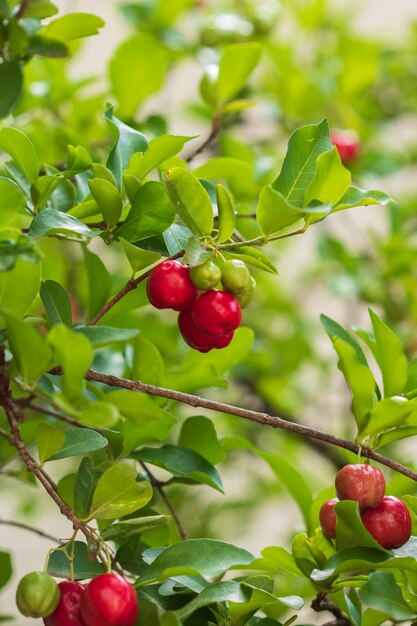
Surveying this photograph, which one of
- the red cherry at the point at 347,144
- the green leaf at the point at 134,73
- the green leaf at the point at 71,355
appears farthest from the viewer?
the red cherry at the point at 347,144

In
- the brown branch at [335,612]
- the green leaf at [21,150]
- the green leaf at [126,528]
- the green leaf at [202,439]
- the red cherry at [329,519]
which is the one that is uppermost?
the green leaf at [21,150]

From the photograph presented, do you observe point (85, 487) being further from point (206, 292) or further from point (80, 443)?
point (206, 292)

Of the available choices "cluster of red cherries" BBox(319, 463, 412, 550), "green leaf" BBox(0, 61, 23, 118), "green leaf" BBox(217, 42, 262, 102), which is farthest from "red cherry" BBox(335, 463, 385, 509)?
"green leaf" BBox(217, 42, 262, 102)

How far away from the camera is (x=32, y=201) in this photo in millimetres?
635

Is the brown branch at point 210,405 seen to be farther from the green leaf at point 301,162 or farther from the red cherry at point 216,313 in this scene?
the green leaf at point 301,162

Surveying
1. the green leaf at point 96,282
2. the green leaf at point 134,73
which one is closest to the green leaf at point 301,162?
the green leaf at point 96,282

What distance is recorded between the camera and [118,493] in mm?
584

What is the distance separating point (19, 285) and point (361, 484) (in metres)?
0.26

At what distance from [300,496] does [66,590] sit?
11.4 inches

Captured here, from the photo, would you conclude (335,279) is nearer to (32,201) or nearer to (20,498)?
(32,201)

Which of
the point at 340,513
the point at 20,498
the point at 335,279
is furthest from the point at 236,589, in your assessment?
the point at 20,498

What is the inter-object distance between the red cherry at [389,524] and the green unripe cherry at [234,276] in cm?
18

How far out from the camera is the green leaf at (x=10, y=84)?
0.59 m

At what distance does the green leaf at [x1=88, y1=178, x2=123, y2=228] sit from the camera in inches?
23.4
